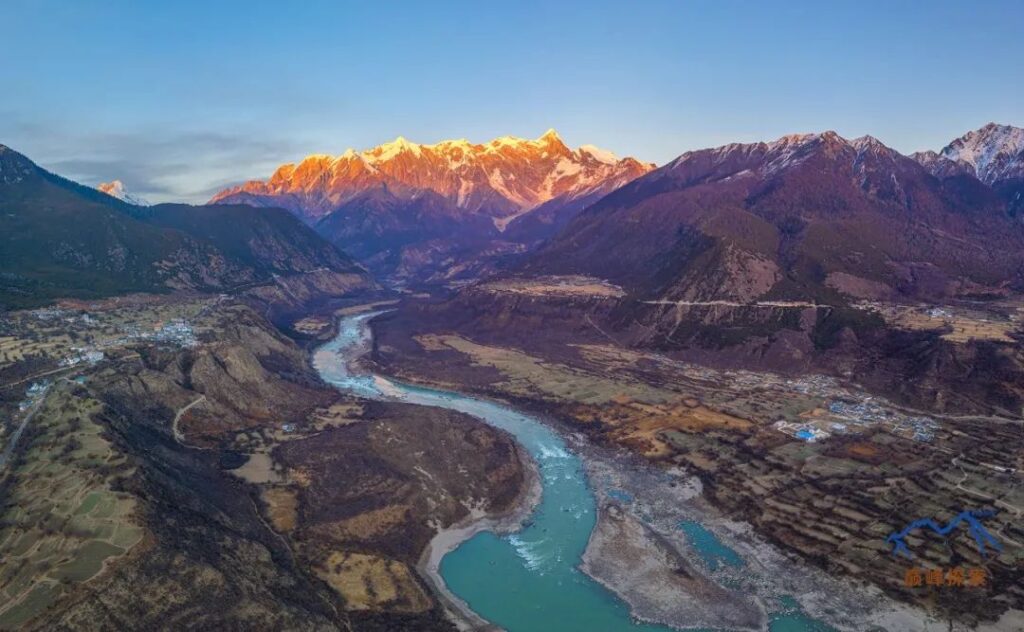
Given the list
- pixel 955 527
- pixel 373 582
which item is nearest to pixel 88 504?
pixel 373 582

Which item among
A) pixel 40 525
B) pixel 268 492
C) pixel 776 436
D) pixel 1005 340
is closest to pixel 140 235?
pixel 268 492

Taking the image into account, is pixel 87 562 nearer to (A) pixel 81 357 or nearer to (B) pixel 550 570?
(B) pixel 550 570

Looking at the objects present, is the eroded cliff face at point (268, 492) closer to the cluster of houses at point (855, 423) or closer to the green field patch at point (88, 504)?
the green field patch at point (88, 504)

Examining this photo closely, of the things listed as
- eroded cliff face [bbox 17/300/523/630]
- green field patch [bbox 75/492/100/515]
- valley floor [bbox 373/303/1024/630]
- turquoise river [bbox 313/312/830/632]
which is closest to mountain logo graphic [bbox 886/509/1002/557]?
valley floor [bbox 373/303/1024/630]

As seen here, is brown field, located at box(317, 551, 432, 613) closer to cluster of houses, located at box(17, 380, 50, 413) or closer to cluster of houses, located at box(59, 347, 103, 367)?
cluster of houses, located at box(17, 380, 50, 413)

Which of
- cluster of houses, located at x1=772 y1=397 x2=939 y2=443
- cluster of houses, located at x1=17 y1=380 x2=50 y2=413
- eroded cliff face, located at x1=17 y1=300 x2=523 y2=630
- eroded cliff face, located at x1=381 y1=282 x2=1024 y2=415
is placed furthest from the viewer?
eroded cliff face, located at x1=381 y1=282 x2=1024 y2=415

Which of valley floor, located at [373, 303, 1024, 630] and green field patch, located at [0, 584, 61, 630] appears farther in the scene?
valley floor, located at [373, 303, 1024, 630]

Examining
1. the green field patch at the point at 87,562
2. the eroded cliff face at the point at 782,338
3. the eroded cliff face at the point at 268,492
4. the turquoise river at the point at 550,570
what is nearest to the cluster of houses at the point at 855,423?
the eroded cliff face at the point at 782,338

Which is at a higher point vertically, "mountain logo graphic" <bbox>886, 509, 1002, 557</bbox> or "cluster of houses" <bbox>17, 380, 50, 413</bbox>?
"cluster of houses" <bbox>17, 380, 50, 413</bbox>
